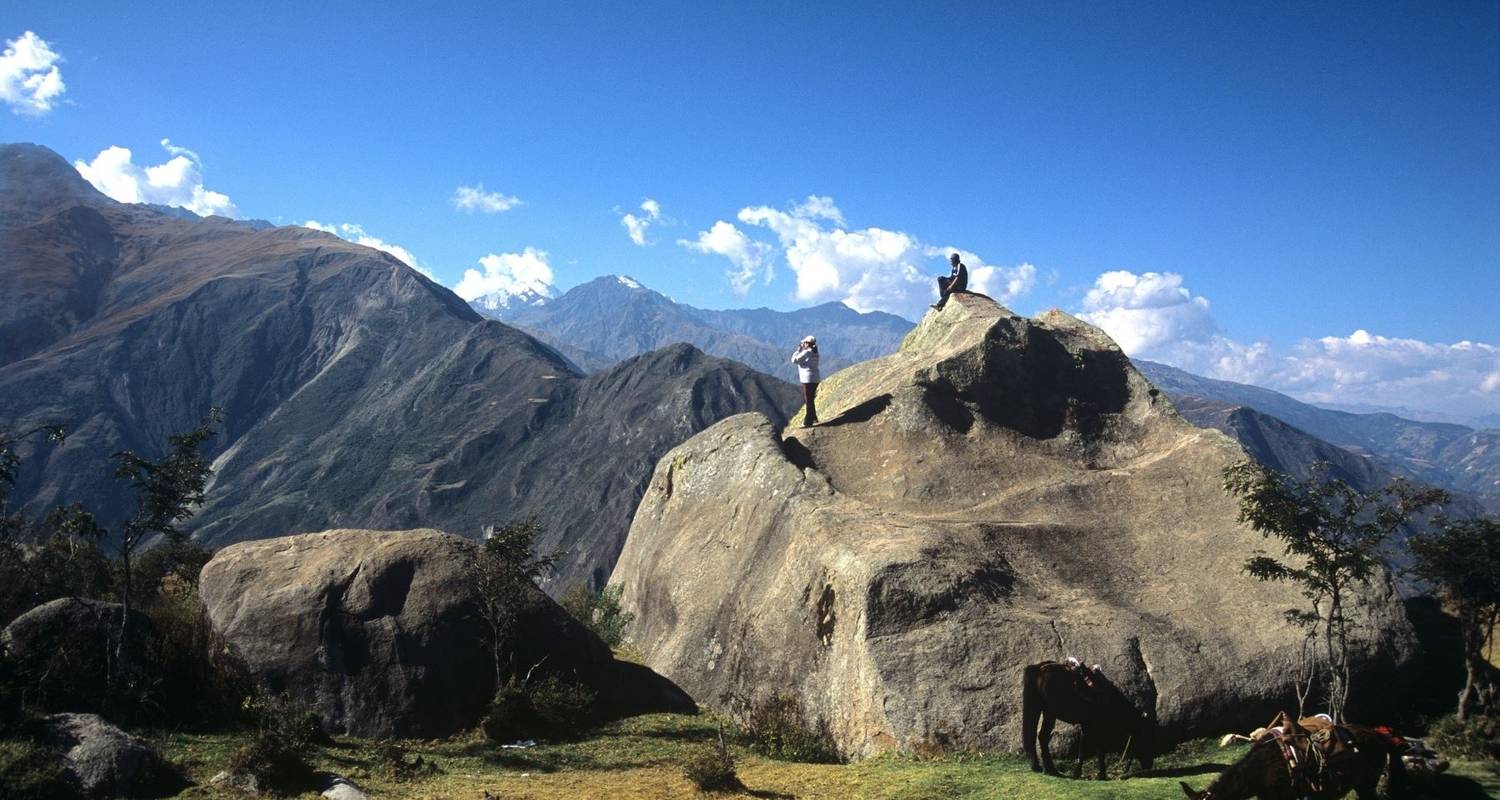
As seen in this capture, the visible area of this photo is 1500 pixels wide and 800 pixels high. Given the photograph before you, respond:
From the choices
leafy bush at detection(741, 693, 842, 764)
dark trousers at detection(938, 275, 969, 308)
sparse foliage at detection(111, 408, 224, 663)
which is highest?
dark trousers at detection(938, 275, 969, 308)

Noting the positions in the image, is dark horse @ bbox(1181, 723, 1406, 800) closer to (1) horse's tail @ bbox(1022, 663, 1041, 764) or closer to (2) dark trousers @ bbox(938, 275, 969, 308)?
(1) horse's tail @ bbox(1022, 663, 1041, 764)

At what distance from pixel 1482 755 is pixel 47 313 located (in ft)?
592

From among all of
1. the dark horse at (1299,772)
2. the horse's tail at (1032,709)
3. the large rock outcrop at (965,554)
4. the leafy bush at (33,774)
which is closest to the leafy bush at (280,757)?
the leafy bush at (33,774)

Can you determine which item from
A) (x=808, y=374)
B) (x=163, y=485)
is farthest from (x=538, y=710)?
(x=808, y=374)

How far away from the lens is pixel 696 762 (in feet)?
35.4

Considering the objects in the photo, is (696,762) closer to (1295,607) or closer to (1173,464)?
(1295,607)

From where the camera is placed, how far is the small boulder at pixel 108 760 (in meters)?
9.32

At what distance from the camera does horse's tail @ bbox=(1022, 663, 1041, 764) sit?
34.8 feet

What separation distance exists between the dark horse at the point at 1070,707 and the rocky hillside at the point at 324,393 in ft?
278

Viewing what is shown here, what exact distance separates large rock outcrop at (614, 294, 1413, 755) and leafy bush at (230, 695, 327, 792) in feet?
21.7

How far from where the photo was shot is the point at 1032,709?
418 inches

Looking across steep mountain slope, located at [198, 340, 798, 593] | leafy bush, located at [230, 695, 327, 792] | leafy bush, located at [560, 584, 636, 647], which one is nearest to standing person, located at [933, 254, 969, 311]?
leafy bush, located at [560, 584, 636, 647]

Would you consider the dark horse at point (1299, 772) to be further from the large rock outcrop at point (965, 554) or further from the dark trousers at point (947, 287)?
the dark trousers at point (947, 287)

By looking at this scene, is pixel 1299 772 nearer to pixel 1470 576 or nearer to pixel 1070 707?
pixel 1070 707
